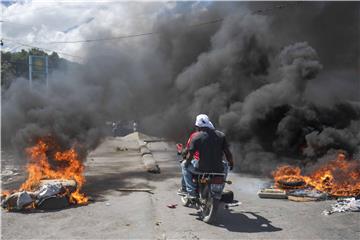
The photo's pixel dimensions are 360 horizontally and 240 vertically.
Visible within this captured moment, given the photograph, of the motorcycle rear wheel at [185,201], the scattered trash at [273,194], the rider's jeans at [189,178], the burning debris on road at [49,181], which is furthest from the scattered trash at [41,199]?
the scattered trash at [273,194]

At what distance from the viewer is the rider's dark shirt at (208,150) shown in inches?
270

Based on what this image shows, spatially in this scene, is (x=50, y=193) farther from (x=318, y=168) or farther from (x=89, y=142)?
(x=318, y=168)

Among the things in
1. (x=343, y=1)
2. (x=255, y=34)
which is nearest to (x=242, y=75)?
(x=255, y=34)

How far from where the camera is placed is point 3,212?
754 centimetres

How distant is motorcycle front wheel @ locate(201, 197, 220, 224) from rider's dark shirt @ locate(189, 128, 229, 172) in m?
0.54

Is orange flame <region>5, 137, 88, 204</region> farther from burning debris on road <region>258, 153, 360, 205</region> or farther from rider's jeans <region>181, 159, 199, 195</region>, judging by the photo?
burning debris on road <region>258, 153, 360, 205</region>

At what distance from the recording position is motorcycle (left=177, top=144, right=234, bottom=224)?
658 centimetres

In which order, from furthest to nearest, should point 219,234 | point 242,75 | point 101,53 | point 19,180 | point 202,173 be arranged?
point 101,53
point 242,75
point 19,180
point 202,173
point 219,234

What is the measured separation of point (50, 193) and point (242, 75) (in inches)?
427

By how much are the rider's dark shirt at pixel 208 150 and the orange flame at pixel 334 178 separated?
106 inches

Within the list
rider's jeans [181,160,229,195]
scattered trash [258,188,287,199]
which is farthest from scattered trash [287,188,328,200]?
rider's jeans [181,160,229,195]

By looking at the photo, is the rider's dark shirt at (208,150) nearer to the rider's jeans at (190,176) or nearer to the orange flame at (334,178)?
the rider's jeans at (190,176)

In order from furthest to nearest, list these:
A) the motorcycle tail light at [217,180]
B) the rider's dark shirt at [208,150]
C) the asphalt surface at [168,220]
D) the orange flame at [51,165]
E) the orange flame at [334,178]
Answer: the orange flame at [51,165] < the orange flame at [334,178] < the rider's dark shirt at [208,150] < the motorcycle tail light at [217,180] < the asphalt surface at [168,220]

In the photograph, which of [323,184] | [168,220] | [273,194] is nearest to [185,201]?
[168,220]
